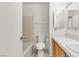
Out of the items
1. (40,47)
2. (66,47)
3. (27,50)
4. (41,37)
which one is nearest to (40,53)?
(40,47)

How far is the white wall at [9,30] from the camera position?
7.30ft

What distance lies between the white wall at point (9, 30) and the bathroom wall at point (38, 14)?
3.74ft

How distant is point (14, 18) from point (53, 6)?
4.81 feet

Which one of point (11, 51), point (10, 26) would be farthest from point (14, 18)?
point (11, 51)

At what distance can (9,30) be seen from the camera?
2334 millimetres

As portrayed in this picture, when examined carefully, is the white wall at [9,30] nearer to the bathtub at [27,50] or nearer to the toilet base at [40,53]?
the bathtub at [27,50]

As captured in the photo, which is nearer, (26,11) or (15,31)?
(15,31)

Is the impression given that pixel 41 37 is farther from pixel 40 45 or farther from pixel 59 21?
pixel 59 21

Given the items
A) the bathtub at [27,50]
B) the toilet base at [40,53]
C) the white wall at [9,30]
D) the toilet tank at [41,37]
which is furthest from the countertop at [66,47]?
the toilet tank at [41,37]

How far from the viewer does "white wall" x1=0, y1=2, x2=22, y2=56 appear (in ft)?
7.30

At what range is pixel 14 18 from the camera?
2.41 m

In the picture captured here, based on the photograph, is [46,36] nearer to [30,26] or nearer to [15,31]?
[30,26]

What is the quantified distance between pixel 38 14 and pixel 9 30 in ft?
4.83

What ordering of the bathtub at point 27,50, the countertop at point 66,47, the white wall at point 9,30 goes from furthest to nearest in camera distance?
the bathtub at point 27,50 → the white wall at point 9,30 → the countertop at point 66,47
